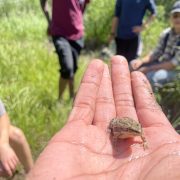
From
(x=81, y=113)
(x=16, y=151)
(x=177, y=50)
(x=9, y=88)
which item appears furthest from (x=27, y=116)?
(x=81, y=113)

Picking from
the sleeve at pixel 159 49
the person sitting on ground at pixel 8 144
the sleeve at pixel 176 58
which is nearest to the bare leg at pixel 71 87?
the sleeve at pixel 159 49

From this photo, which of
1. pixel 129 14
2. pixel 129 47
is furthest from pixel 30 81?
pixel 129 14

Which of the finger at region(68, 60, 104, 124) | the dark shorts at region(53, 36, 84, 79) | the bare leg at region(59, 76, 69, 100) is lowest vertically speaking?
the bare leg at region(59, 76, 69, 100)

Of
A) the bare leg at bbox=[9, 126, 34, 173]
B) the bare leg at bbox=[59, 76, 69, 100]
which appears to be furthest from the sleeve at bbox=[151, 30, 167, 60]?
the bare leg at bbox=[9, 126, 34, 173]

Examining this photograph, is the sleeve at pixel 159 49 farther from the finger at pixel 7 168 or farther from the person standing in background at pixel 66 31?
the finger at pixel 7 168

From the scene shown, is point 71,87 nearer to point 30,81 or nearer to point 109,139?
point 30,81

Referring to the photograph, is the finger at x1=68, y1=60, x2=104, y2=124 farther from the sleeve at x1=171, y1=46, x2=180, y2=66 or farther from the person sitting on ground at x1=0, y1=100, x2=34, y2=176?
the sleeve at x1=171, y1=46, x2=180, y2=66

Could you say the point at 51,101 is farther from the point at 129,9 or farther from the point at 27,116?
the point at 129,9
